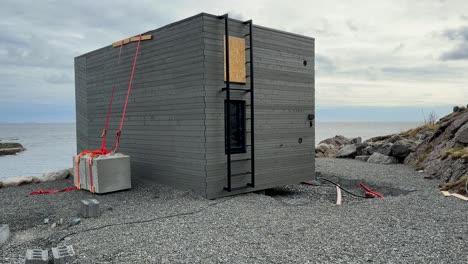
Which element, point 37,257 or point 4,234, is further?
point 4,234

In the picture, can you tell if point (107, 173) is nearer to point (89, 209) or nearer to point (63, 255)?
point (89, 209)

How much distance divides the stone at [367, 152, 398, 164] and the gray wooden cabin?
6693 mm

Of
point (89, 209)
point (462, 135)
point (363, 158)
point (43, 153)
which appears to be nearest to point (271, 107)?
point (89, 209)

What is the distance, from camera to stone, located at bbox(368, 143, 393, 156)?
1758 centimetres

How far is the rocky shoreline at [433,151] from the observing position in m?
12.1

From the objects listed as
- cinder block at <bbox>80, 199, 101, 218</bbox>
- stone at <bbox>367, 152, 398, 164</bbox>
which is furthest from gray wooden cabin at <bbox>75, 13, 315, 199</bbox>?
stone at <bbox>367, 152, 398, 164</bbox>

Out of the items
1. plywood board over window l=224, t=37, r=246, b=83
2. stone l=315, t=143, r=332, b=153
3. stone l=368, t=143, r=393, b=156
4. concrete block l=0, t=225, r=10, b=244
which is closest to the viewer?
concrete block l=0, t=225, r=10, b=244

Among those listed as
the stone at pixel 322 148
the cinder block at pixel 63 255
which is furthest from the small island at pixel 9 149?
the cinder block at pixel 63 255

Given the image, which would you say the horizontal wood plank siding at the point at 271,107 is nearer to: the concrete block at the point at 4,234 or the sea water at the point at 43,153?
the concrete block at the point at 4,234

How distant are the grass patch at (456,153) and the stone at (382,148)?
3.65 m

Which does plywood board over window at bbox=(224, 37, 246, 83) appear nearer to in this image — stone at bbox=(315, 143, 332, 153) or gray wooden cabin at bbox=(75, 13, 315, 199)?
gray wooden cabin at bbox=(75, 13, 315, 199)

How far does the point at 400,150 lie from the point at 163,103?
38.4 ft

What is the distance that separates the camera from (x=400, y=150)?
17.1m

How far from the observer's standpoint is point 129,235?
6.33 m
